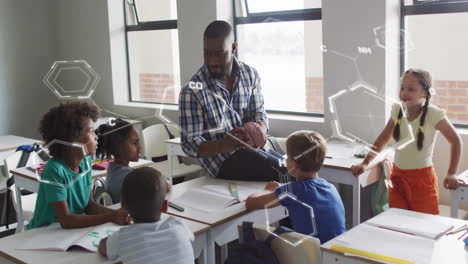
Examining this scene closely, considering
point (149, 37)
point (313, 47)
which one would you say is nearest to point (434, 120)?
point (313, 47)

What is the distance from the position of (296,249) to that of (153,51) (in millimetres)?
3910

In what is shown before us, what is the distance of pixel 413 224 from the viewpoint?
1.96 metres

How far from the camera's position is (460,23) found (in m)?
2.98

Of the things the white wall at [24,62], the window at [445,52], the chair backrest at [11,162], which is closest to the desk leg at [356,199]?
the window at [445,52]

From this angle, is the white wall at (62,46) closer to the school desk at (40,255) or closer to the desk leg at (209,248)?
the desk leg at (209,248)

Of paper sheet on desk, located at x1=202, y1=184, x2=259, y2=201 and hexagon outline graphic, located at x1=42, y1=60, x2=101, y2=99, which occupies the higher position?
hexagon outline graphic, located at x1=42, y1=60, x2=101, y2=99

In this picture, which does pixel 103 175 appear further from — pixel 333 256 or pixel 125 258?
pixel 333 256

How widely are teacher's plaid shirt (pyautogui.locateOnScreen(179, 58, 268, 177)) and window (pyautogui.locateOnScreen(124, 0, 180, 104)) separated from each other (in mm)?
2114

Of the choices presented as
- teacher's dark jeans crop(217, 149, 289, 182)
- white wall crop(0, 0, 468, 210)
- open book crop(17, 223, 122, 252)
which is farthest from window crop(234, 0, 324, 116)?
open book crop(17, 223, 122, 252)

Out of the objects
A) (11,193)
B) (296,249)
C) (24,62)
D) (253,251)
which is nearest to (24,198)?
(11,193)

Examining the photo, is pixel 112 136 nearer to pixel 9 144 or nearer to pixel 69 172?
pixel 69 172

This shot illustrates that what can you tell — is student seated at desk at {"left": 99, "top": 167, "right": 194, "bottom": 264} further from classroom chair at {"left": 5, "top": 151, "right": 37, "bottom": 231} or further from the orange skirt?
classroom chair at {"left": 5, "top": 151, "right": 37, "bottom": 231}

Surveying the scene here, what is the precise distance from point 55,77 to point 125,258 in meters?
5.00

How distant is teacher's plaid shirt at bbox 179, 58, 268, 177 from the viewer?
2.47m
